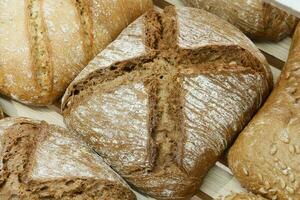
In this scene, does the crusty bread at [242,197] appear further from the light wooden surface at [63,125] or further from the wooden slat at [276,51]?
the wooden slat at [276,51]

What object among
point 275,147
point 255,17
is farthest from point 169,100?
point 255,17

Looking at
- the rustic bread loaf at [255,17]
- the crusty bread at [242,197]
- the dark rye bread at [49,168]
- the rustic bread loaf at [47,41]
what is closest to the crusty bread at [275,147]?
the crusty bread at [242,197]

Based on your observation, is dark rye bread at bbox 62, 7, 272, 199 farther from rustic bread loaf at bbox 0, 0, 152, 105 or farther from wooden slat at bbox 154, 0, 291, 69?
wooden slat at bbox 154, 0, 291, 69

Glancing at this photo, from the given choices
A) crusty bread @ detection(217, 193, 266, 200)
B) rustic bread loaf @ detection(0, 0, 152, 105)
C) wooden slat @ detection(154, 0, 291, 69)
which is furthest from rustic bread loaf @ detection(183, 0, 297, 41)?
crusty bread @ detection(217, 193, 266, 200)

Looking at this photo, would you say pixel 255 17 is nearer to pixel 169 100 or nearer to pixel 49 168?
pixel 169 100

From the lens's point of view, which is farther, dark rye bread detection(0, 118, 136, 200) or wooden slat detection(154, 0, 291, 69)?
wooden slat detection(154, 0, 291, 69)

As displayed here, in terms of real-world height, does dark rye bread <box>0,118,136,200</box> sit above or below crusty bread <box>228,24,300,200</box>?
below

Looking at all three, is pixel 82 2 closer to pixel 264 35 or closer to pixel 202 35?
pixel 202 35
